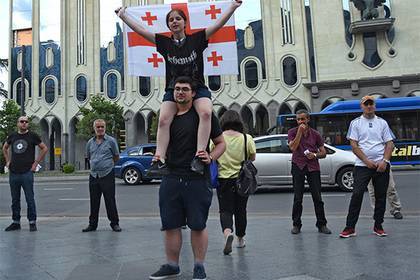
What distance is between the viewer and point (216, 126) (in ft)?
12.5

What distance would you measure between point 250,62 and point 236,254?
32.4 m

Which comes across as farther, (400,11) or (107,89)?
(107,89)

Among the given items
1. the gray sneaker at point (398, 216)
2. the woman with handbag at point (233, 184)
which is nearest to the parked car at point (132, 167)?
the gray sneaker at point (398, 216)

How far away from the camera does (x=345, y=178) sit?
1186cm

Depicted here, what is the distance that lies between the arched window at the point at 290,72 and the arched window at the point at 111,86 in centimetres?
1613

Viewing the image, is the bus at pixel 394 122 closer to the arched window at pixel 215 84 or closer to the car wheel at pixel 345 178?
the car wheel at pixel 345 178

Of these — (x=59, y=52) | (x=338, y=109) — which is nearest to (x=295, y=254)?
(x=338, y=109)

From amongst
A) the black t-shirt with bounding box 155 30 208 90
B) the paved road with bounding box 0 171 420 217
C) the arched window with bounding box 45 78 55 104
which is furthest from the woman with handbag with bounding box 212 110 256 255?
the arched window with bounding box 45 78 55 104

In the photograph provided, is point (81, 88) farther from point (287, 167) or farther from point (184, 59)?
point (184, 59)

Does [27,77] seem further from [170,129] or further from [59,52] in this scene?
[170,129]

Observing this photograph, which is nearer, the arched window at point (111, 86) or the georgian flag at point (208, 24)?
the georgian flag at point (208, 24)

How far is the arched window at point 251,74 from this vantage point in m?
35.6

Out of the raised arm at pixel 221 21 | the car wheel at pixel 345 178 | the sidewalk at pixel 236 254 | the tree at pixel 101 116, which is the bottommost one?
the sidewalk at pixel 236 254

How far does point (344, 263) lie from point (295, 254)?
2.02ft
